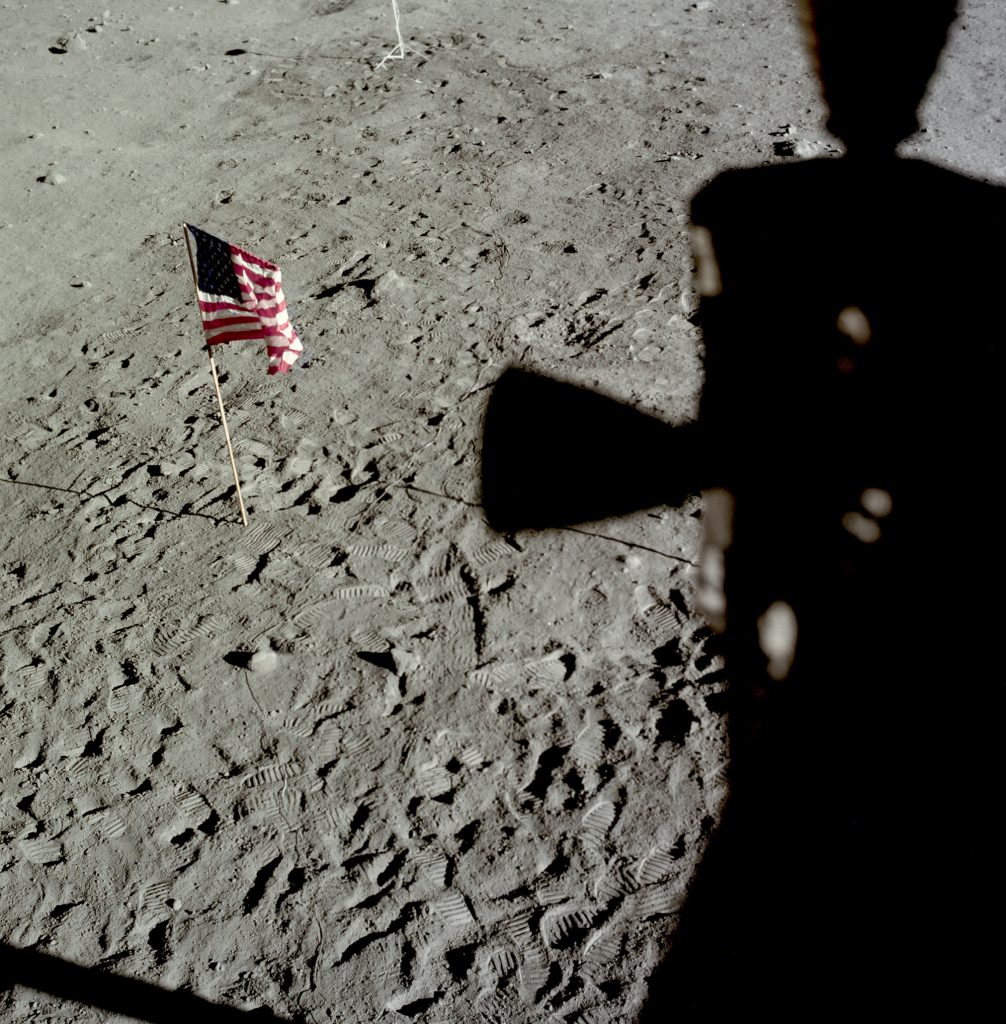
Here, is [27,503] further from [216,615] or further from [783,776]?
[783,776]

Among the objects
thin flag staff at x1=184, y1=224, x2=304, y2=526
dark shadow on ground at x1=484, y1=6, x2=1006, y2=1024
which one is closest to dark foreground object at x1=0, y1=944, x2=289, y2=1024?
dark shadow on ground at x1=484, y1=6, x2=1006, y2=1024

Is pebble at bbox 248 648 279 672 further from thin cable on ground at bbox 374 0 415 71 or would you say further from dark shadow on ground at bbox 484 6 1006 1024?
thin cable on ground at bbox 374 0 415 71

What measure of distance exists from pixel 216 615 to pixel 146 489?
3.55 ft

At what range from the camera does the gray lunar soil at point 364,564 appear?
10.9 ft

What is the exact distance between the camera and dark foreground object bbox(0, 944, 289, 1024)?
3088 millimetres

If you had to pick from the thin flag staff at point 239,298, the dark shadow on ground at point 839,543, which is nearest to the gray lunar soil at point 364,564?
the dark shadow on ground at point 839,543

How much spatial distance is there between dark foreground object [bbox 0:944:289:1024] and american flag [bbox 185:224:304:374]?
98.8 inches

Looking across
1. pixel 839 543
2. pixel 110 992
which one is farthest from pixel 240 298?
pixel 839 543

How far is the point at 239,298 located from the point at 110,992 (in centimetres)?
279

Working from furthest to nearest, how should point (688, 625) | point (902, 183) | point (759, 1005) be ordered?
point (902, 183)
point (688, 625)
point (759, 1005)

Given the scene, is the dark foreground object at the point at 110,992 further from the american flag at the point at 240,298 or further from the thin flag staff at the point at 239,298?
the american flag at the point at 240,298

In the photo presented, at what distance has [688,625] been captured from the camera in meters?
4.08

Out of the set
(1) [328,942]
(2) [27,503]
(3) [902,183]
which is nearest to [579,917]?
(1) [328,942]

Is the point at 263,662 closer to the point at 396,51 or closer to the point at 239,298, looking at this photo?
the point at 239,298
